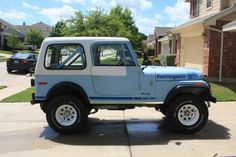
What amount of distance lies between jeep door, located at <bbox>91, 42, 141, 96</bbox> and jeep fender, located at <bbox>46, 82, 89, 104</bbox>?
0.96 ft

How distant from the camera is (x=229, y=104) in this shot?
1317cm

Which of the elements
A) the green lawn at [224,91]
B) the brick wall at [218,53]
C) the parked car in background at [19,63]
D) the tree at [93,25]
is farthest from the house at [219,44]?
the tree at [93,25]

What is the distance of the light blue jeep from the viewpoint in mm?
9039

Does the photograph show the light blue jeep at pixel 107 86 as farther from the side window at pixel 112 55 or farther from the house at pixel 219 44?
the house at pixel 219 44

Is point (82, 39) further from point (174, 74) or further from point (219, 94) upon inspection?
point (219, 94)

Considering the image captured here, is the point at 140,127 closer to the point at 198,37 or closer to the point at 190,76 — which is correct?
the point at 190,76

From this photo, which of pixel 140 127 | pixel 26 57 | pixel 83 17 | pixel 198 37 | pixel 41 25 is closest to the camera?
pixel 140 127

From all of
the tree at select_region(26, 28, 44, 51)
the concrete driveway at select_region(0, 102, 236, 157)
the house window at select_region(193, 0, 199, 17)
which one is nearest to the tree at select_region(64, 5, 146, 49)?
the house window at select_region(193, 0, 199, 17)

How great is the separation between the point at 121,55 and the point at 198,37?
14740 mm

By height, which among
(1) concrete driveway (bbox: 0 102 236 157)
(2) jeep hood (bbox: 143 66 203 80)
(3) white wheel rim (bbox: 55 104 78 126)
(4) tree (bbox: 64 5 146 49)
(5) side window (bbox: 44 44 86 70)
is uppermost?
(4) tree (bbox: 64 5 146 49)

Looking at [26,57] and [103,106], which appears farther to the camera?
[26,57]

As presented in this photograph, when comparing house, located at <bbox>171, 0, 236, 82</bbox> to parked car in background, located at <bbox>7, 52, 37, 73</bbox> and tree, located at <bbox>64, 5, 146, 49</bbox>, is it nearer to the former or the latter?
parked car in background, located at <bbox>7, 52, 37, 73</bbox>

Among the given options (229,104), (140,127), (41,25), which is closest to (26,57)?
(229,104)

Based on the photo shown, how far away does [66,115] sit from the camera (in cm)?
912
